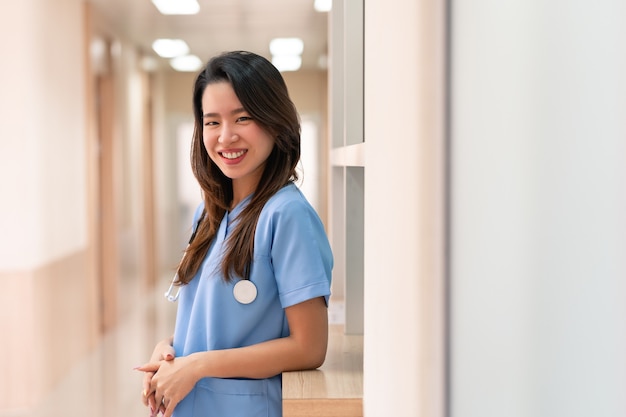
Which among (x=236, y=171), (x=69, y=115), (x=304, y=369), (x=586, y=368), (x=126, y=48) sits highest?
(x=126, y=48)

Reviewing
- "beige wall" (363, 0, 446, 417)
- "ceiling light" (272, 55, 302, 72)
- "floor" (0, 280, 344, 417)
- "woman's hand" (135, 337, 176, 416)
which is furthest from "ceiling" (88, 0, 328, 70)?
"beige wall" (363, 0, 446, 417)

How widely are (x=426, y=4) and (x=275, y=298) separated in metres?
0.74

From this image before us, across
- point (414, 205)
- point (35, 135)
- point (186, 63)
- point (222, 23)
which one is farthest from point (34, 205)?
point (186, 63)

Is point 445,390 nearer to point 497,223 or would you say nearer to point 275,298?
point 497,223

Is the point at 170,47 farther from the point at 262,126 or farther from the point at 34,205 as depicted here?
the point at 262,126

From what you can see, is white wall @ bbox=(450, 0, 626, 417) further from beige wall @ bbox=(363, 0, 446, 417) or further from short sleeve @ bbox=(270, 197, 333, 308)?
short sleeve @ bbox=(270, 197, 333, 308)

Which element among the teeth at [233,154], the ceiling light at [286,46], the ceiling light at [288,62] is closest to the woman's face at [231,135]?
the teeth at [233,154]

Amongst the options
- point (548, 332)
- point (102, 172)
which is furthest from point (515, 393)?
point (102, 172)

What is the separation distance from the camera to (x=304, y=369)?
113 centimetres

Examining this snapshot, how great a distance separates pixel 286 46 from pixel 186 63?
1627 millimetres

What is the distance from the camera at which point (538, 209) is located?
1.19 feet

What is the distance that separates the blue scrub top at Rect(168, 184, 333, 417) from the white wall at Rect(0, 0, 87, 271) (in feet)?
9.11

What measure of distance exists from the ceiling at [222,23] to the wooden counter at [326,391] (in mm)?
4124

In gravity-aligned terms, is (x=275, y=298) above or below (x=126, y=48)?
below
